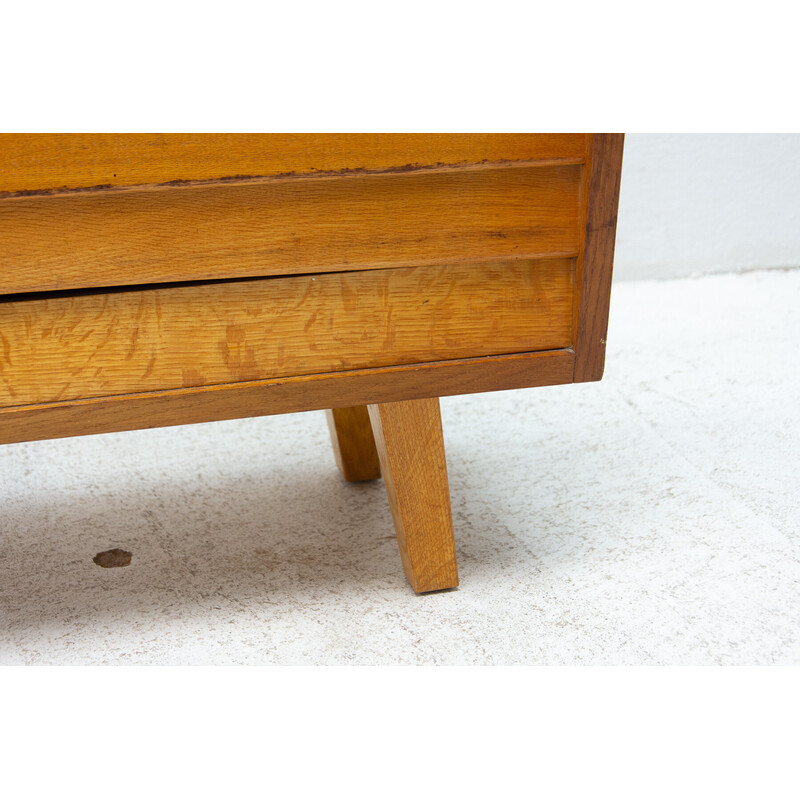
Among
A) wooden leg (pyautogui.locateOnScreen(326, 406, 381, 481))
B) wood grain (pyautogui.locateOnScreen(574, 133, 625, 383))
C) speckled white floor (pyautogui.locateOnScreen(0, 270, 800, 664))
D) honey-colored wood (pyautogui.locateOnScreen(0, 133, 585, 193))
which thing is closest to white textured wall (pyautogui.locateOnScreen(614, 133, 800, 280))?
speckled white floor (pyautogui.locateOnScreen(0, 270, 800, 664))

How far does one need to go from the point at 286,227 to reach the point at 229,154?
0.09 m

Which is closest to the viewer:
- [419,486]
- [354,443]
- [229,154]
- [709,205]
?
[229,154]

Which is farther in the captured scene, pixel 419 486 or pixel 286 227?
pixel 419 486

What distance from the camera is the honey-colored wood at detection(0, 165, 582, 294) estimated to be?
2.75 feet

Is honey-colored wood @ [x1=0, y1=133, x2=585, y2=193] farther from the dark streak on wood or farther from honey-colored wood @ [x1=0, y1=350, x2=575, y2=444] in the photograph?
honey-colored wood @ [x1=0, y1=350, x2=575, y2=444]

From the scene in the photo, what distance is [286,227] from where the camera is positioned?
87 centimetres

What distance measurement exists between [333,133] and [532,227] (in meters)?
0.23

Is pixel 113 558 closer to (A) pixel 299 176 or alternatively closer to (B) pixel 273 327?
(B) pixel 273 327

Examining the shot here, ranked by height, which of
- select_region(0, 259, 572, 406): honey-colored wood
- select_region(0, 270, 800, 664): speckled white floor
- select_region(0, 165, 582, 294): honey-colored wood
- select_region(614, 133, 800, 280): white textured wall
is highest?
select_region(0, 165, 582, 294): honey-colored wood

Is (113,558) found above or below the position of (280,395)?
below

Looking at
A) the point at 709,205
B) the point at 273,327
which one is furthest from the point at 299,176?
the point at 709,205

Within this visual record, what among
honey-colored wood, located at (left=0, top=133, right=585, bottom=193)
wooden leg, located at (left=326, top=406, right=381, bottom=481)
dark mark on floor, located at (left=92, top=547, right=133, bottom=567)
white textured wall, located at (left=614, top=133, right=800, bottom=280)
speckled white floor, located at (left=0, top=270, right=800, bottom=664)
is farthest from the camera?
white textured wall, located at (left=614, top=133, right=800, bottom=280)

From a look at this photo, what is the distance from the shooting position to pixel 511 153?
875mm

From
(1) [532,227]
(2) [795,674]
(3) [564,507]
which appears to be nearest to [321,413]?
(3) [564,507]
